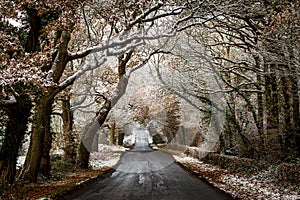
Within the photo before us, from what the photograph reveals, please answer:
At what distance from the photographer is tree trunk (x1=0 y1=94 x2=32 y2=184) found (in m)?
10.6

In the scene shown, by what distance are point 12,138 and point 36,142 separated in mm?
1263

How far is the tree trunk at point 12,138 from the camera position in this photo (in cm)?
1060

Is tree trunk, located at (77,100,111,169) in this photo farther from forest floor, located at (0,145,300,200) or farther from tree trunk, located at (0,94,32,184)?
tree trunk, located at (0,94,32,184)

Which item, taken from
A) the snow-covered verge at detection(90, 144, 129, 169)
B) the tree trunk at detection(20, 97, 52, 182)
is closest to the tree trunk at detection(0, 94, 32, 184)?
the tree trunk at detection(20, 97, 52, 182)

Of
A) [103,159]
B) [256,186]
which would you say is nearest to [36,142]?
[256,186]

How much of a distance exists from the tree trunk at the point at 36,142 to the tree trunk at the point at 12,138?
2.84 feet

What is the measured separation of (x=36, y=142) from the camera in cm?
1202

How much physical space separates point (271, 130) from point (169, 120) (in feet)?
75.9

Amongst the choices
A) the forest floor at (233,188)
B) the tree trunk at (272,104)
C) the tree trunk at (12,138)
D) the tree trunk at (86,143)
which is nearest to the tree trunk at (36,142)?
the forest floor at (233,188)

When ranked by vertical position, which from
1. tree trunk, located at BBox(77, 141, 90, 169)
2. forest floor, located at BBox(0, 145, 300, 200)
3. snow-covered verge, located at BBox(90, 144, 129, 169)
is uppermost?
tree trunk, located at BBox(77, 141, 90, 169)

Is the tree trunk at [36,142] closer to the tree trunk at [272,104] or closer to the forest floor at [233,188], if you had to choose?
the forest floor at [233,188]

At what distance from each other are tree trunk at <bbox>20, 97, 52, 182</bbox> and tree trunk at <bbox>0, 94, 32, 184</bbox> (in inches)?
34.1

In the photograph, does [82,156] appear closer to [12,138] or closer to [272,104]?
[12,138]

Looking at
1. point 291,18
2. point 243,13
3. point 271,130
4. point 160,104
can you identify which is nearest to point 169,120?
point 160,104
